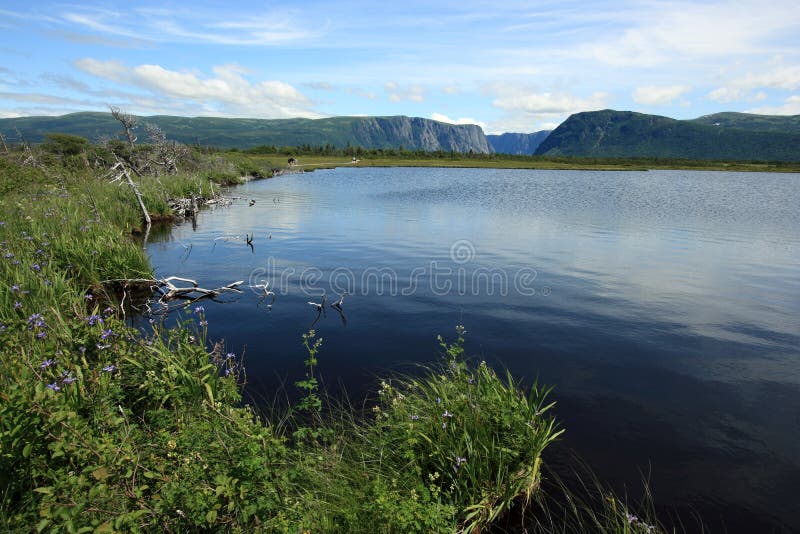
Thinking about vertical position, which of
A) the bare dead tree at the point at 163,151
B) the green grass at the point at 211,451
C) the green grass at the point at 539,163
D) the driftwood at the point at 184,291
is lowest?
the driftwood at the point at 184,291

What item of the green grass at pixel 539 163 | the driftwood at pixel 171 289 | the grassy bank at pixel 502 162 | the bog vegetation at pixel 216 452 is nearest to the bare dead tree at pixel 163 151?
the driftwood at pixel 171 289

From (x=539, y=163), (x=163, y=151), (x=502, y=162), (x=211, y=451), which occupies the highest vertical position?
(x=539, y=163)

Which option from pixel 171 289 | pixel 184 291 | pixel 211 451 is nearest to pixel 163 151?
pixel 184 291

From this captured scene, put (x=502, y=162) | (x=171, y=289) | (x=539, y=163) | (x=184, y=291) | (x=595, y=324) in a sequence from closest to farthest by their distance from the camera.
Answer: (x=595, y=324), (x=171, y=289), (x=184, y=291), (x=539, y=163), (x=502, y=162)

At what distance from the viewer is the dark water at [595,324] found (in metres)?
8.65

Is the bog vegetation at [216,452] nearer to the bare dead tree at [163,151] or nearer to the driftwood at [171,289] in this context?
the driftwood at [171,289]

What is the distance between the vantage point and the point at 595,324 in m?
15.3

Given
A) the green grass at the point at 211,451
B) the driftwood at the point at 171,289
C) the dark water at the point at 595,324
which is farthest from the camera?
the driftwood at the point at 171,289

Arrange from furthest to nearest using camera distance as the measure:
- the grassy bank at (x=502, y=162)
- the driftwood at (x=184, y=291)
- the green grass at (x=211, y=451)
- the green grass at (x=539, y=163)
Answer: the grassy bank at (x=502, y=162), the green grass at (x=539, y=163), the driftwood at (x=184, y=291), the green grass at (x=211, y=451)

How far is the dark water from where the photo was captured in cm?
865

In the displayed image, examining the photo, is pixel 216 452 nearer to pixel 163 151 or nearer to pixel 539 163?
pixel 163 151

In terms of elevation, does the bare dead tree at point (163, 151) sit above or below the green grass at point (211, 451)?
above

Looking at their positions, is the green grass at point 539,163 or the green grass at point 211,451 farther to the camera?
the green grass at point 539,163

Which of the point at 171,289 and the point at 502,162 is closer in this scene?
the point at 171,289
